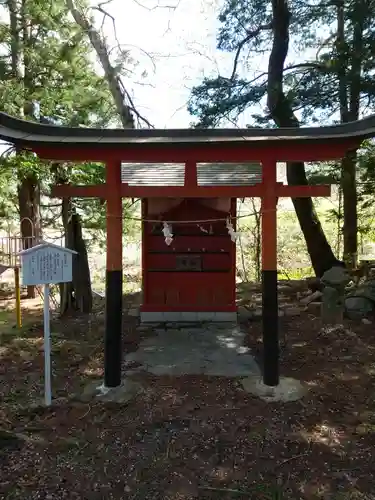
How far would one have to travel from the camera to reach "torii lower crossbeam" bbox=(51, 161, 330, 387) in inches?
168

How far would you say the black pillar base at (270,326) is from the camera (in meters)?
4.32

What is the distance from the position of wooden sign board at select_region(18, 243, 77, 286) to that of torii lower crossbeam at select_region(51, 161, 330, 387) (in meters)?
0.44

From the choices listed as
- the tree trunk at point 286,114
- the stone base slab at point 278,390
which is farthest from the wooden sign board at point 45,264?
the tree trunk at point 286,114

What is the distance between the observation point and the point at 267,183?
169 inches

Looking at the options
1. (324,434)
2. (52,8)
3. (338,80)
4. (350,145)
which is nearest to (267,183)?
(350,145)

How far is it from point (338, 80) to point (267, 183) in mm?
4518

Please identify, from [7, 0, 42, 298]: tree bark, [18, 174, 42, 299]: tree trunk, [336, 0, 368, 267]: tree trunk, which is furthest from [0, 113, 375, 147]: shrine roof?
[18, 174, 42, 299]: tree trunk

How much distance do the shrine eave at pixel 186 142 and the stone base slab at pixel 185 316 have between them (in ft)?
11.4

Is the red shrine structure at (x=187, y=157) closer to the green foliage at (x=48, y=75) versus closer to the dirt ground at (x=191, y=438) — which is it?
the dirt ground at (x=191, y=438)

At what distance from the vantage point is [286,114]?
823 centimetres

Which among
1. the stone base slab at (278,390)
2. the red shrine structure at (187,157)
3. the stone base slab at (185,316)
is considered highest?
the red shrine structure at (187,157)

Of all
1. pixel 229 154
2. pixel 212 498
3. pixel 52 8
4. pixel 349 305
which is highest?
pixel 52 8

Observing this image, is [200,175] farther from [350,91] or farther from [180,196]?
[350,91]

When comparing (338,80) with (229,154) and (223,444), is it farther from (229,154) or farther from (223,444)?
(223,444)
